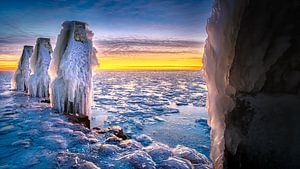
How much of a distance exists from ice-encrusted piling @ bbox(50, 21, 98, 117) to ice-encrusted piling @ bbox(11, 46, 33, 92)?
14.3m

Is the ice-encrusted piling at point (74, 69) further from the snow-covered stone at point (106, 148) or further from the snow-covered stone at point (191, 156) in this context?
the snow-covered stone at point (191, 156)

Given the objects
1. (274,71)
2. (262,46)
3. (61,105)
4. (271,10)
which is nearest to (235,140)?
(274,71)

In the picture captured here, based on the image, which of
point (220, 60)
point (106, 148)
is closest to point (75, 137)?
point (106, 148)

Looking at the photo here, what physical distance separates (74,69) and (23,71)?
16631mm

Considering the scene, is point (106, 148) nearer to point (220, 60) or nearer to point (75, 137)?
point (75, 137)

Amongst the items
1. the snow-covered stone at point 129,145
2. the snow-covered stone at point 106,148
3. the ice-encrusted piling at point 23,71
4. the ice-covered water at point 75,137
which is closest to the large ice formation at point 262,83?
the ice-covered water at point 75,137

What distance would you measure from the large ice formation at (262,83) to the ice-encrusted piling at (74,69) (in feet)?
29.9

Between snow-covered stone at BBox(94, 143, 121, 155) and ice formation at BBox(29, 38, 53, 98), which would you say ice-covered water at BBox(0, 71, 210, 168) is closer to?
snow-covered stone at BBox(94, 143, 121, 155)

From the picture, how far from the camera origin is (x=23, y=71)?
23828 mm

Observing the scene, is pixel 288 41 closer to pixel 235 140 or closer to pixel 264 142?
pixel 264 142

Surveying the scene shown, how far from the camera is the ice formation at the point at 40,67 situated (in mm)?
18219

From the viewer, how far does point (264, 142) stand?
7.68ft

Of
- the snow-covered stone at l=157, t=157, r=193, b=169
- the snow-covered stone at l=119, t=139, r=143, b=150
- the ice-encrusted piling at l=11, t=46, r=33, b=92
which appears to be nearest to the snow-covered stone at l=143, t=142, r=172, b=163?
the snow-covered stone at l=157, t=157, r=193, b=169

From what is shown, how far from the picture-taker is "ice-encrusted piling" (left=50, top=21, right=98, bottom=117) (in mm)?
10773
